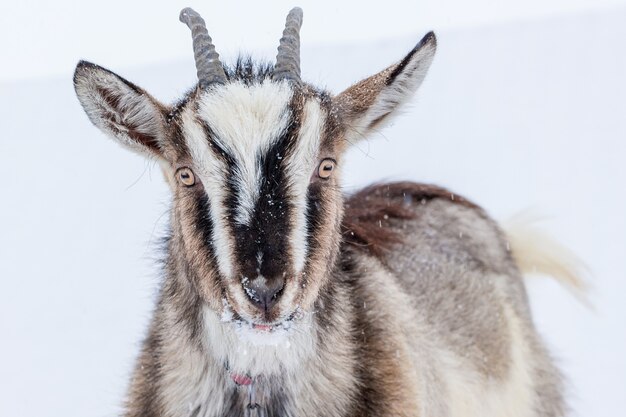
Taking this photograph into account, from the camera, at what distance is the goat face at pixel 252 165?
3.86 meters

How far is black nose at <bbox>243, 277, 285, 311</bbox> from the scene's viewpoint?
12.4 feet

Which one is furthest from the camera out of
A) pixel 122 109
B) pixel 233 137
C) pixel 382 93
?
pixel 382 93

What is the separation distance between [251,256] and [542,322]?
7.02 meters

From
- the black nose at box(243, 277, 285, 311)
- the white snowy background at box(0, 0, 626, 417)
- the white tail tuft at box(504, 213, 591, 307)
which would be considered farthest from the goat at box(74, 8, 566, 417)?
the white tail tuft at box(504, 213, 591, 307)

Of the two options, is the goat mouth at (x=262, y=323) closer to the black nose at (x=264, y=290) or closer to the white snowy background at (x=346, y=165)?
the black nose at (x=264, y=290)

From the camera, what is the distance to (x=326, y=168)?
4.30m

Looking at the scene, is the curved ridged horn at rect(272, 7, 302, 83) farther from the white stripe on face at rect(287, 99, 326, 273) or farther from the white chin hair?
the white chin hair

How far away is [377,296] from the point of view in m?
4.95

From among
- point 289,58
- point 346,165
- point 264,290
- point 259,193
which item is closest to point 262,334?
point 264,290

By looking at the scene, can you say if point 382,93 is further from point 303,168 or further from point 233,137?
point 233,137

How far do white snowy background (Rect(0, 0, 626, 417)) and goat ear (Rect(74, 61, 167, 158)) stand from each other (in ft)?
2.21

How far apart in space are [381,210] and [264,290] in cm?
253

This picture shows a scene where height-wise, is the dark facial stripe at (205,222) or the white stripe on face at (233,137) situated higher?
the white stripe on face at (233,137)

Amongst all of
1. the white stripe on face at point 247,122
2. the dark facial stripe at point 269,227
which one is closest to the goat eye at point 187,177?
the white stripe on face at point 247,122
